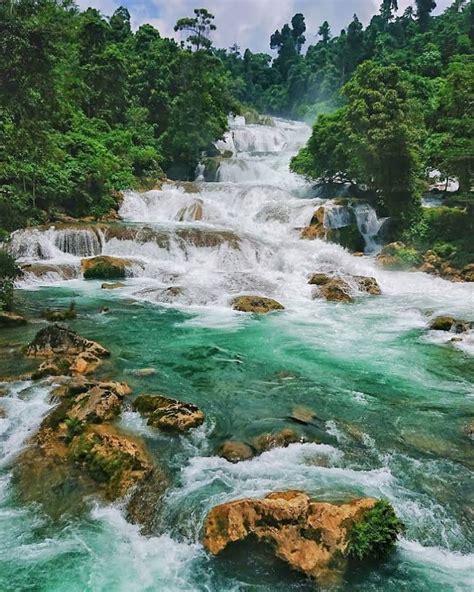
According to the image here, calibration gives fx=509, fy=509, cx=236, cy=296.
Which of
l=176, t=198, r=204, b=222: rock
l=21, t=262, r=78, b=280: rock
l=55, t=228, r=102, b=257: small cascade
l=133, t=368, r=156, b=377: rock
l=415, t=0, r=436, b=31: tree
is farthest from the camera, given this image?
l=415, t=0, r=436, b=31: tree

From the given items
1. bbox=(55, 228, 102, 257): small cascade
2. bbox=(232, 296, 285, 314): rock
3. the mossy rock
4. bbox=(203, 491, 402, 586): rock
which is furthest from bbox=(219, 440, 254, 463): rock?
the mossy rock

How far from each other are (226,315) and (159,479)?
8.37 metres

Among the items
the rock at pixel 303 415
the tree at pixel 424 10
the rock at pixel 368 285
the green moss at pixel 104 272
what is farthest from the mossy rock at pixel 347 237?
the tree at pixel 424 10

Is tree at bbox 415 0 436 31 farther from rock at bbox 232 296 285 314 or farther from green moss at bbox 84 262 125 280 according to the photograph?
rock at bbox 232 296 285 314

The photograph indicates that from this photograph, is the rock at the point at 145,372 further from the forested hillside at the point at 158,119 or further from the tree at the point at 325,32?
the tree at the point at 325,32

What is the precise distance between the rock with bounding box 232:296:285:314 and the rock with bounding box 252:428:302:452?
25.1 ft

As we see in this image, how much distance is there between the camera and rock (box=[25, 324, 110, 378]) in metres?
9.42

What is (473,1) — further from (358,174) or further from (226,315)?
(226,315)

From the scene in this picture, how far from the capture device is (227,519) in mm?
4941

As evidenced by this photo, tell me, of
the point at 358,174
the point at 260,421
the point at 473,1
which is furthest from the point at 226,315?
the point at 473,1

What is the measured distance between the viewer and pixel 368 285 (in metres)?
17.6

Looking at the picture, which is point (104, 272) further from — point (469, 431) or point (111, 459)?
point (469, 431)

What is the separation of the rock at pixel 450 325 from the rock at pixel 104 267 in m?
10.7

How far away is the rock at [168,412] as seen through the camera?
714 centimetres
